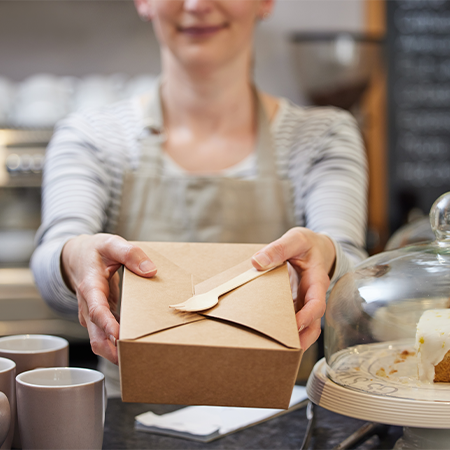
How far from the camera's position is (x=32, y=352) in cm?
66

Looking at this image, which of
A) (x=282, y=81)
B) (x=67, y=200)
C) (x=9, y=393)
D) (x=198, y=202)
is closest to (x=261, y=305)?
(x=9, y=393)

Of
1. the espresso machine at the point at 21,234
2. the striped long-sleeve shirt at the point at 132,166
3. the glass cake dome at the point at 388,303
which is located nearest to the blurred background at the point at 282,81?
the espresso machine at the point at 21,234

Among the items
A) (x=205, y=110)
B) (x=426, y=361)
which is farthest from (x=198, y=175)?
(x=426, y=361)

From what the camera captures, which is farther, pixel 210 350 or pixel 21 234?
pixel 21 234

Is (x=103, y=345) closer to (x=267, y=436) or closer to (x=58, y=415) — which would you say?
(x=58, y=415)

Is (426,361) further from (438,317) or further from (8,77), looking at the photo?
(8,77)

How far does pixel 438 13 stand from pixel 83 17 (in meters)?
1.59

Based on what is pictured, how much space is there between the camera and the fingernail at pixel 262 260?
578 millimetres

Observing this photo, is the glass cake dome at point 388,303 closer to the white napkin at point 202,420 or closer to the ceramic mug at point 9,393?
the white napkin at point 202,420

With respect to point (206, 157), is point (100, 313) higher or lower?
lower

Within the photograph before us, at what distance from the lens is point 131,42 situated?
246cm

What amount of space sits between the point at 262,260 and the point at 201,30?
25.3 inches

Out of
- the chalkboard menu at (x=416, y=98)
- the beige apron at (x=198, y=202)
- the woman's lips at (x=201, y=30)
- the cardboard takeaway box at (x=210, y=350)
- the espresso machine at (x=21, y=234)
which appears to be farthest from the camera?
the chalkboard menu at (x=416, y=98)

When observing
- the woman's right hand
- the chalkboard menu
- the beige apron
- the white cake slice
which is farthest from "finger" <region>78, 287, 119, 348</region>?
the chalkboard menu
